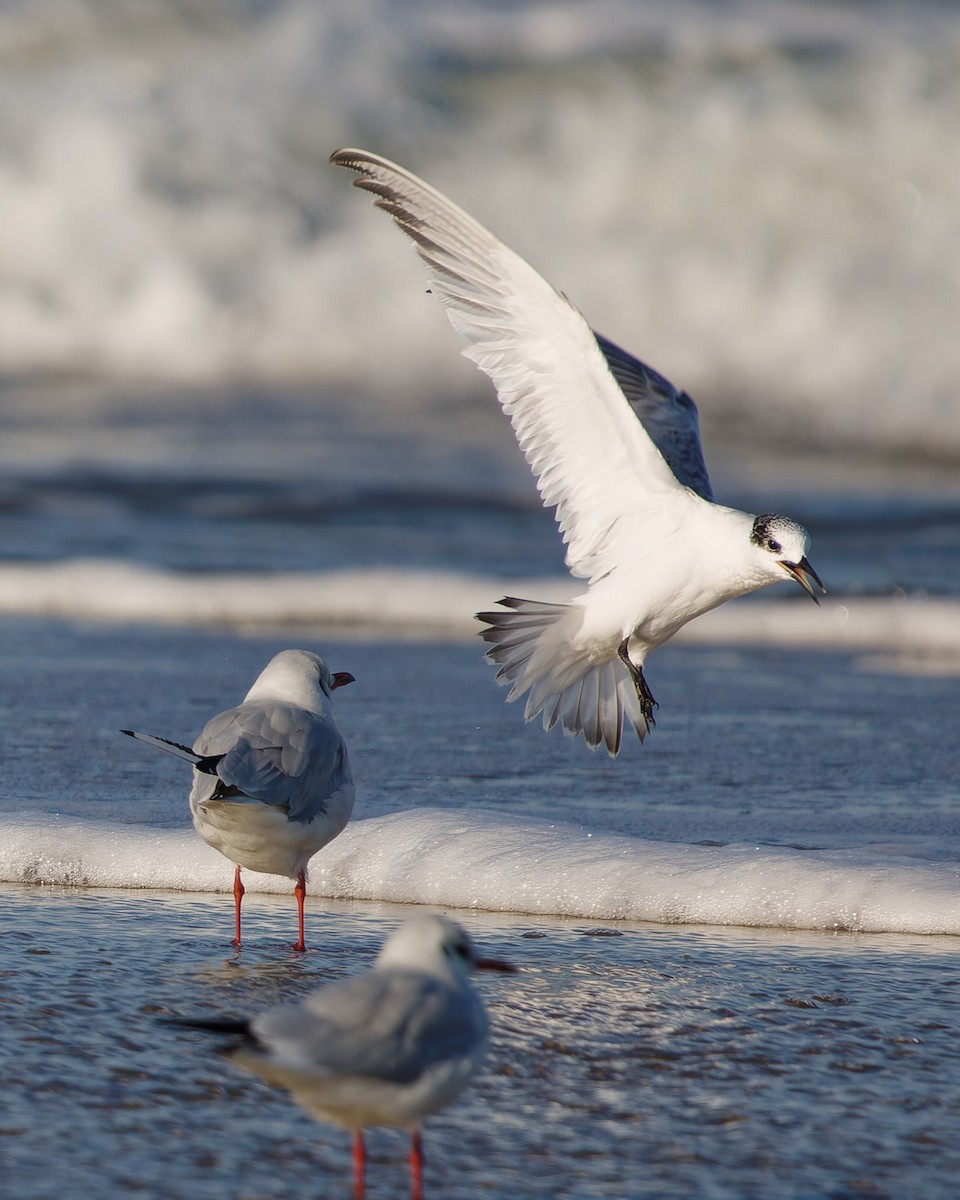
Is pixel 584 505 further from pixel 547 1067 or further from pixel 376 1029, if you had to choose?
pixel 376 1029

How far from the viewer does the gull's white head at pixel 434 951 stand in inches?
103

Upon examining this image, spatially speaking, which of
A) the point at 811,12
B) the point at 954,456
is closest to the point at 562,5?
the point at 811,12

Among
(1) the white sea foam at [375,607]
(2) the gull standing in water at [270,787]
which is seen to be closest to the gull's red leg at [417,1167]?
(2) the gull standing in water at [270,787]

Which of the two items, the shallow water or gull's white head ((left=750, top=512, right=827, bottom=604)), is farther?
gull's white head ((left=750, top=512, right=827, bottom=604))

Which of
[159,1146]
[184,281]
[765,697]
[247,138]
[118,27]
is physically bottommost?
[159,1146]

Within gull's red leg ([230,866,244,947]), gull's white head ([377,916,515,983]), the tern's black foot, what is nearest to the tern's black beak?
the tern's black foot

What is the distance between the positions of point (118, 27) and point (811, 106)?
23.8 ft

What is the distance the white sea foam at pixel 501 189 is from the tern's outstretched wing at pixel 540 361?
9495 mm

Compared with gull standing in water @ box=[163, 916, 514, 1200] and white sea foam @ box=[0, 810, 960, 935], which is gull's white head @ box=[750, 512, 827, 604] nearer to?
white sea foam @ box=[0, 810, 960, 935]

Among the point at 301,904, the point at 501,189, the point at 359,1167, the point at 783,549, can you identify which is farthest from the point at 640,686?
the point at 501,189

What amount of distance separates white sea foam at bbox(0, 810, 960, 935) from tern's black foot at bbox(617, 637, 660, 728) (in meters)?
1.05

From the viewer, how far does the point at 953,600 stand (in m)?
9.66

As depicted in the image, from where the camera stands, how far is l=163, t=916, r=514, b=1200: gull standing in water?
2357mm

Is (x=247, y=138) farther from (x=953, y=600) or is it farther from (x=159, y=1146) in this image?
(x=159, y=1146)
